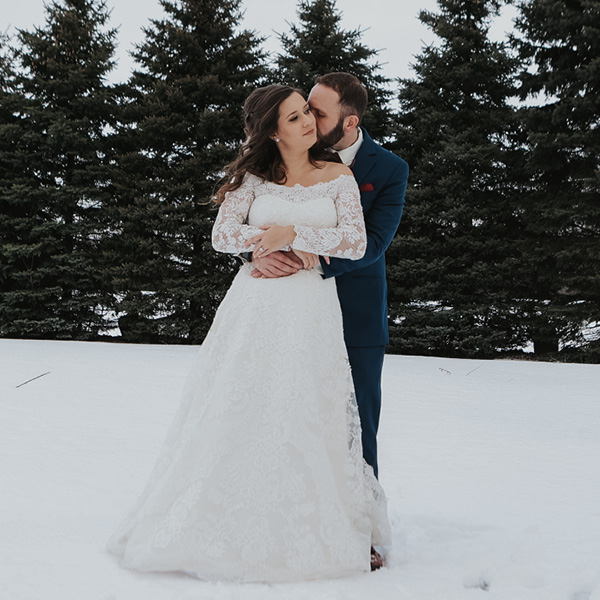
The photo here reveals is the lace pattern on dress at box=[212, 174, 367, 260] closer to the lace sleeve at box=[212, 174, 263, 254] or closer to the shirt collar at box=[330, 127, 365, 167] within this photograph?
the lace sleeve at box=[212, 174, 263, 254]

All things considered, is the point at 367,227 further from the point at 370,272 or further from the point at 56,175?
the point at 56,175

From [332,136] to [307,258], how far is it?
65 centimetres

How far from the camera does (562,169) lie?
10758 mm

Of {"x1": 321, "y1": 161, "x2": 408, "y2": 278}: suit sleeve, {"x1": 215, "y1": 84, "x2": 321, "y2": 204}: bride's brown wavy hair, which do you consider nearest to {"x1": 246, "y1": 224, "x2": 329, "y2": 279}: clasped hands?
{"x1": 321, "y1": 161, "x2": 408, "y2": 278}: suit sleeve

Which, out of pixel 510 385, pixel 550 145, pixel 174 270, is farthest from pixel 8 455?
pixel 550 145

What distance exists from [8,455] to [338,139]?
3.30 meters

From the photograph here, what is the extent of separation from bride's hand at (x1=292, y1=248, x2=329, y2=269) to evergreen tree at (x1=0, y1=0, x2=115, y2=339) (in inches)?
398

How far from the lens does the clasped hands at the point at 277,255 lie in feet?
7.29

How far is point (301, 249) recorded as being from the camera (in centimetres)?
222

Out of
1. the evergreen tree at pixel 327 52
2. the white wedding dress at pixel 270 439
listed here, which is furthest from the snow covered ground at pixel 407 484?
the evergreen tree at pixel 327 52

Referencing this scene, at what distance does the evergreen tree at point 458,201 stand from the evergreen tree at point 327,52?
59 centimetres

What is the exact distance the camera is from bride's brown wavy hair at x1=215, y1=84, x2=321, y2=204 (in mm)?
2363

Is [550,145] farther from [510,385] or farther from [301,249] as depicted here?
[301,249]

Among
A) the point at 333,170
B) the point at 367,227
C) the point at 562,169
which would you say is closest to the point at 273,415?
the point at 367,227
